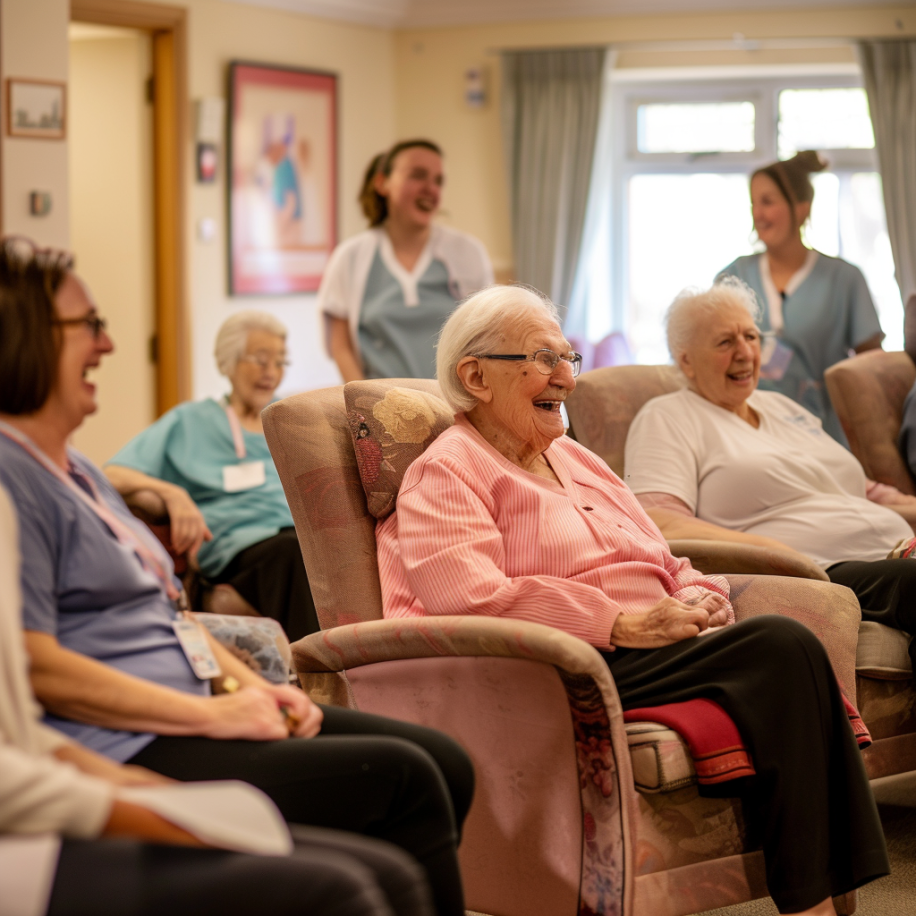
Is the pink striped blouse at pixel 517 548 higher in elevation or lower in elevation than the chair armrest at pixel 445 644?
higher

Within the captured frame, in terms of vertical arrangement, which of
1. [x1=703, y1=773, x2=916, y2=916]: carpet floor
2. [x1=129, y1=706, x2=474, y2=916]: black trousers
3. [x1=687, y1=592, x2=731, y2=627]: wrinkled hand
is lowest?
[x1=703, y1=773, x2=916, y2=916]: carpet floor

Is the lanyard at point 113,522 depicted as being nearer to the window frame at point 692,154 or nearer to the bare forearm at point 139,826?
the bare forearm at point 139,826

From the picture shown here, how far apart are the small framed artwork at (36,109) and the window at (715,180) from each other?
313 centimetres

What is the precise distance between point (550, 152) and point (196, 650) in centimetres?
531

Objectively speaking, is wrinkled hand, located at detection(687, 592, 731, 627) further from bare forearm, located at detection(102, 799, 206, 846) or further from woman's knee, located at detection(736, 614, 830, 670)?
bare forearm, located at detection(102, 799, 206, 846)

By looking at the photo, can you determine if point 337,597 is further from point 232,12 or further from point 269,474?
point 232,12

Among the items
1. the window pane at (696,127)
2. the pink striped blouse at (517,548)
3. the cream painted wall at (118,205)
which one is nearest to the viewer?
the pink striped blouse at (517,548)

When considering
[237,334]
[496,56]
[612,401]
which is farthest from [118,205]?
[612,401]

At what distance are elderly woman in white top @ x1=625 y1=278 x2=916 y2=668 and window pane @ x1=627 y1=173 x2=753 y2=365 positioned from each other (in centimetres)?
392

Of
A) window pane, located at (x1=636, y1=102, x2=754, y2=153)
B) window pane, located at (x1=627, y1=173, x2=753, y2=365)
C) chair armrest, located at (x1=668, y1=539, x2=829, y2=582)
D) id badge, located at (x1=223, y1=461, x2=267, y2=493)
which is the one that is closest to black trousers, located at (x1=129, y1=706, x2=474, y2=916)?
chair armrest, located at (x1=668, y1=539, x2=829, y2=582)

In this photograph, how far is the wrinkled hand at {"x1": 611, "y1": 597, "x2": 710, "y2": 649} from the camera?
6.16 feet

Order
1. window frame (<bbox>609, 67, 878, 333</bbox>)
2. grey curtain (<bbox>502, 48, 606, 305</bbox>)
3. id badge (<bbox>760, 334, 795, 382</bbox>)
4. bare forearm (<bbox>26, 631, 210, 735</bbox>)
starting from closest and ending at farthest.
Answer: bare forearm (<bbox>26, 631, 210, 735</bbox>)
id badge (<bbox>760, 334, 795, 382</bbox>)
grey curtain (<bbox>502, 48, 606, 305</bbox>)
window frame (<bbox>609, 67, 878, 333</bbox>)

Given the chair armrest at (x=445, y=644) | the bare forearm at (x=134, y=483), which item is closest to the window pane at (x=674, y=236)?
the bare forearm at (x=134, y=483)

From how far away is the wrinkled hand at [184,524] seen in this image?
2.85 meters
